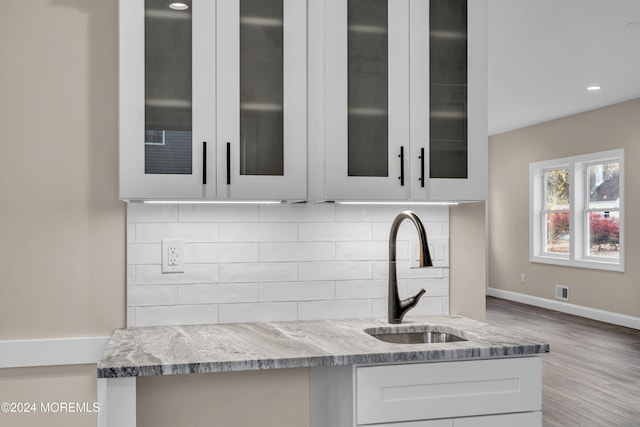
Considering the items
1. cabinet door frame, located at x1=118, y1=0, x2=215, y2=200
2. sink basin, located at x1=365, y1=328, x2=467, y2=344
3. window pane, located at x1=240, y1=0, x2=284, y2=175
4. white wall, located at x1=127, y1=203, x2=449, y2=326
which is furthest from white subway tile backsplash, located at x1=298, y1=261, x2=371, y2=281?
cabinet door frame, located at x1=118, y1=0, x2=215, y2=200

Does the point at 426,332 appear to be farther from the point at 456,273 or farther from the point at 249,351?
the point at 249,351

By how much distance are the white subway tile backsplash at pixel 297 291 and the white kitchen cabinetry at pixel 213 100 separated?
441mm

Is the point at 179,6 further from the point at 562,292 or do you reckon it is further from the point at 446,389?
the point at 562,292

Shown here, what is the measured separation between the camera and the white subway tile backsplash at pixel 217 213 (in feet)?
7.41

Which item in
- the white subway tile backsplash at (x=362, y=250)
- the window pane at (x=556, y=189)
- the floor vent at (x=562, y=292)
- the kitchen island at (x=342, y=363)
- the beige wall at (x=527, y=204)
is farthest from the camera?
the window pane at (x=556, y=189)

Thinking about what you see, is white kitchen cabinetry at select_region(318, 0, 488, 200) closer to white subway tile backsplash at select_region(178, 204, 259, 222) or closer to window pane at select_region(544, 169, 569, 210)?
white subway tile backsplash at select_region(178, 204, 259, 222)

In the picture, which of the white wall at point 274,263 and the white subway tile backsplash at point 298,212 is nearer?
the white wall at point 274,263

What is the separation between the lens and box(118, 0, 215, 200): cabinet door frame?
1957 mm

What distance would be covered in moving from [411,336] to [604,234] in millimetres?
6146

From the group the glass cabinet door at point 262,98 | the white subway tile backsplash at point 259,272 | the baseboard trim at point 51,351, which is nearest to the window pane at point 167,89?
the glass cabinet door at point 262,98

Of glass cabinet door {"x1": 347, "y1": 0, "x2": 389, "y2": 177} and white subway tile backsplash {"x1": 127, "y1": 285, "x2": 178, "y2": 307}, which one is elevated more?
glass cabinet door {"x1": 347, "y1": 0, "x2": 389, "y2": 177}

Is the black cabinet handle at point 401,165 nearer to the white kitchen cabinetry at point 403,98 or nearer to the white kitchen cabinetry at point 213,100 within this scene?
the white kitchen cabinetry at point 403,98

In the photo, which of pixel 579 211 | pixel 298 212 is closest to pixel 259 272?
pixel 298 212

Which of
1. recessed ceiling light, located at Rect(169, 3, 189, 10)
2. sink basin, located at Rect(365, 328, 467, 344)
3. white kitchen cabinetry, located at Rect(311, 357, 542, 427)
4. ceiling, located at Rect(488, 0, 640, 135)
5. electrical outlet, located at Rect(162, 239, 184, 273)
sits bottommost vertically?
white kitchen cabinetry, located at Rect(311, 357, 542, 427)
